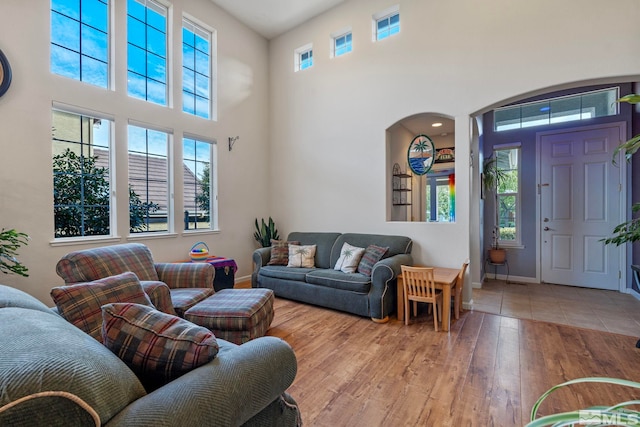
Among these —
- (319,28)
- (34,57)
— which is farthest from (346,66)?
(34,57)

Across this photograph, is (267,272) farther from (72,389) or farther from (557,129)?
(557,129)

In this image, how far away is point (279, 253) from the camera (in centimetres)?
437

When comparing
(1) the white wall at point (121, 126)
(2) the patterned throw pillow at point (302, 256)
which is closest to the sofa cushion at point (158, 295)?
(1) the white wall at point (121, 126)

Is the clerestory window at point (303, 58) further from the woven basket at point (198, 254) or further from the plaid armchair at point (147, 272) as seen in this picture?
the plaid armchair at point (147, 272)

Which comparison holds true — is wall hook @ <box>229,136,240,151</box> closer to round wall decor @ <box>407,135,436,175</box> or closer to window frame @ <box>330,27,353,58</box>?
window frame @ <box>330,27,353,58</box>

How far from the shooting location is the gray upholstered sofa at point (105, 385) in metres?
0.62

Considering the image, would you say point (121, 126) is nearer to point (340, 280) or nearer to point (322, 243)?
point (322, 243)

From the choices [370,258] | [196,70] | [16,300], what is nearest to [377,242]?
[370,258]

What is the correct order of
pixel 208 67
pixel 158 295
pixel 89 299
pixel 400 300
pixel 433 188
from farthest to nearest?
pixel 433 188 → pixel 208 67 → pixel 400 300 → pixel 158 295 → pixel 89 299

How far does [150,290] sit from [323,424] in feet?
4.98

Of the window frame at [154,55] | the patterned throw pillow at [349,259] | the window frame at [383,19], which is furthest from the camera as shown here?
the window frame at [383,19]

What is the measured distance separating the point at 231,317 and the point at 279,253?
198 cm

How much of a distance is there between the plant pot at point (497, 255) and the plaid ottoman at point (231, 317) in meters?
4.19

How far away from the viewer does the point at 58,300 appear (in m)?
1.51
